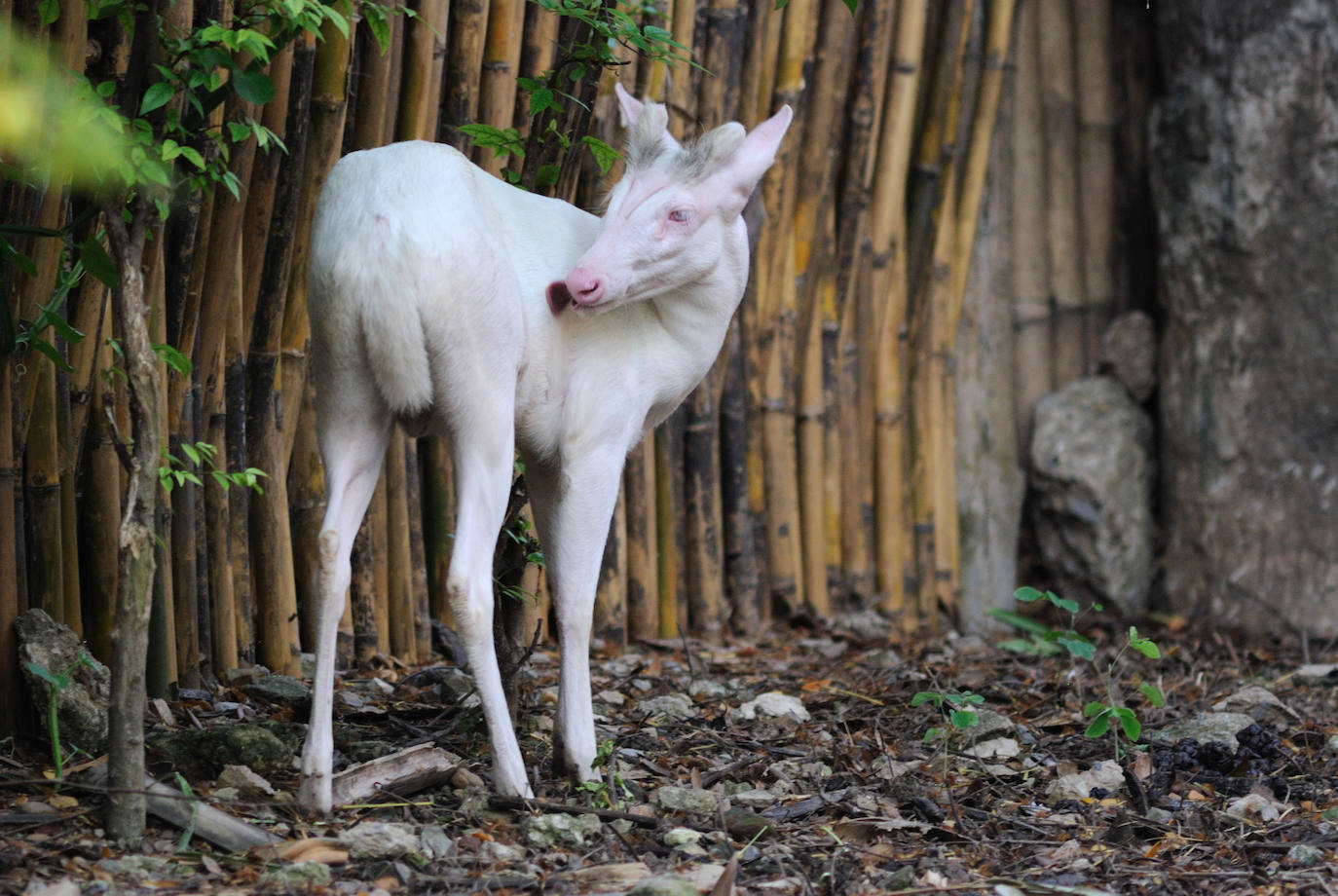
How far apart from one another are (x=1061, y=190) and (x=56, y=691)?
4.98 metres

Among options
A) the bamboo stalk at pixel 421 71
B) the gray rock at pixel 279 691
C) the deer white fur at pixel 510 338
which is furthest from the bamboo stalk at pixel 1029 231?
the gray rock at pixel 279 691

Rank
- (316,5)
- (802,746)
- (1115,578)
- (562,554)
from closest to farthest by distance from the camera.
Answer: (316,5)
(562,554)
(802,746)
(1115,578)

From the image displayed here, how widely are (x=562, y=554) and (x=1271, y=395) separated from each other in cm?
380

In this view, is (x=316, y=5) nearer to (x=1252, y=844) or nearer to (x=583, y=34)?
(x=583, y=34)

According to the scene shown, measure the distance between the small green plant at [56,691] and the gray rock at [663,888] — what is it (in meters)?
1.16

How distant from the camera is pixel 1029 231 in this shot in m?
6.32

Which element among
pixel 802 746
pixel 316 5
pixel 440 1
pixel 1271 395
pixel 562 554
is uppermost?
pixel 440 1

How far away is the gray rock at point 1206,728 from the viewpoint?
3.60 m

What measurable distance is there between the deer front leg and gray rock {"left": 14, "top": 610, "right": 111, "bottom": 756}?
0.96 m

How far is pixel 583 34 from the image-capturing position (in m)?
3.43

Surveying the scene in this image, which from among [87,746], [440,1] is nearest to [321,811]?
[87,746]

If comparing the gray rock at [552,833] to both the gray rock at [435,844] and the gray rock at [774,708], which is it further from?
the gray rock at [774,708]

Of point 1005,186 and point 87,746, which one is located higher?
point 1005,186

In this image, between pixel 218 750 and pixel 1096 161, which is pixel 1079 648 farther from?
pixel 1096 161
